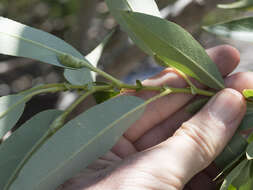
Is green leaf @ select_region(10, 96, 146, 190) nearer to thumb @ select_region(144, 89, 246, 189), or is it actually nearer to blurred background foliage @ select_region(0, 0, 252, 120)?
thumb @ select_region(144, 89, 246, 189)

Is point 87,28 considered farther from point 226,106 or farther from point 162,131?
point 226,106

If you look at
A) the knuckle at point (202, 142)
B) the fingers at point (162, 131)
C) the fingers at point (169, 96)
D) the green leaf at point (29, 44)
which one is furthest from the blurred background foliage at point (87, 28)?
the green leaf at point (29, 44)

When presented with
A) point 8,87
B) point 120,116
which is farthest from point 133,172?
point 8,87

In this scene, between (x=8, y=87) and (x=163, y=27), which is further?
(x=8, y=87)

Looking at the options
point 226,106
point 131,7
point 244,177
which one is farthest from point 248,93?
point 131,7

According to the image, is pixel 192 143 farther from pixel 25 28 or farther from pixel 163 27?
pixel 25 28
